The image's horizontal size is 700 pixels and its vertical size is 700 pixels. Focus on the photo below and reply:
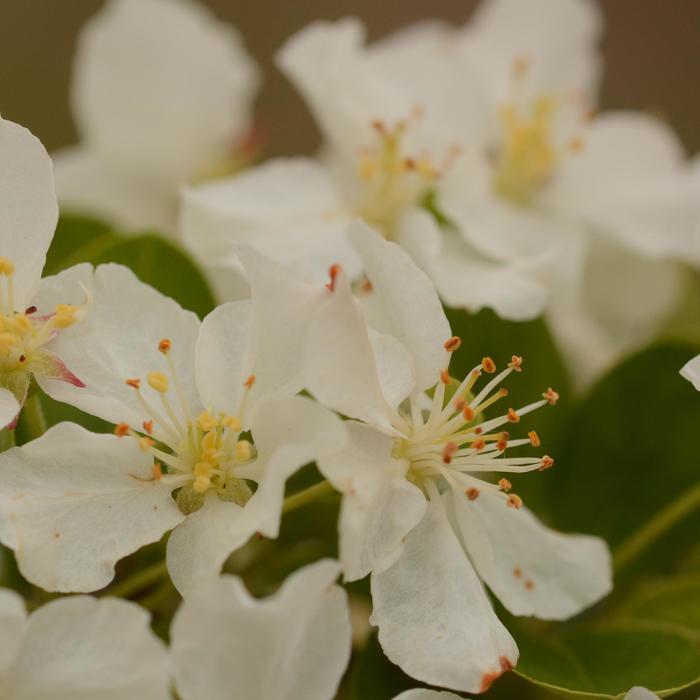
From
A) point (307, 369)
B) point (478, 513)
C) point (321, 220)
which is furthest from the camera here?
point (321, 220)

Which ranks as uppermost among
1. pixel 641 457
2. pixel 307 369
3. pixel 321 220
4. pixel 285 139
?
pixel 307 369

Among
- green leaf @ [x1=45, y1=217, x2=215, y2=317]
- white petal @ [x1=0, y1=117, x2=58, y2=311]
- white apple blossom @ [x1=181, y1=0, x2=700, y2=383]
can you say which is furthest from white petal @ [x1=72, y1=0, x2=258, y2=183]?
white petal @ [x1=0, y1=117, x2=58, y2=311]

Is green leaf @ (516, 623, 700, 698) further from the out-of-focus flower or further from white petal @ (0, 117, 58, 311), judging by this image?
white petal @ (0, 117, 58, 311)

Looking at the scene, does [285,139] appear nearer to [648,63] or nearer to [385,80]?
[648,63]

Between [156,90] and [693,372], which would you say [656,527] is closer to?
[693,372]

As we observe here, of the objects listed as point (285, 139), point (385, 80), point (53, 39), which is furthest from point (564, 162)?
point (53, 39)
